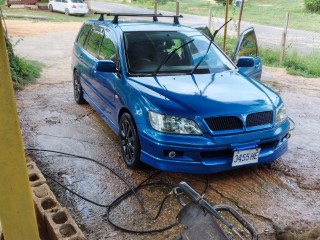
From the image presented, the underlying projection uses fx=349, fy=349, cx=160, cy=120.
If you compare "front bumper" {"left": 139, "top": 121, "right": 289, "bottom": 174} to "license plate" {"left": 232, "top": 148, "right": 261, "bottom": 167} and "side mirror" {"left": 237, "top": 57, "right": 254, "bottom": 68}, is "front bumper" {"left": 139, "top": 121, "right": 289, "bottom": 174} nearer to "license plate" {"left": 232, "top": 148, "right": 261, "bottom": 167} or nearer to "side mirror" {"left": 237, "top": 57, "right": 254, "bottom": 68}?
"license plate" {"left": 232, "top": 148, "right": 261, "bottom": 167}

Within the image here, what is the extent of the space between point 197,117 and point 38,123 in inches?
127

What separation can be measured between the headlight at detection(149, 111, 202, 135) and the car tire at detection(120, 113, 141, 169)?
0.39 meters

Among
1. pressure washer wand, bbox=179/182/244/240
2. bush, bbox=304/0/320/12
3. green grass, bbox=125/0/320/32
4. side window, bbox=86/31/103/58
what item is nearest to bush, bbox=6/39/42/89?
side window, bbox=86/31/103/58

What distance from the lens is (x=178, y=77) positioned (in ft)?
14.1

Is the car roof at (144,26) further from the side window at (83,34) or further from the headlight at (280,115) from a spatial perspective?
the headlight at (280,115)

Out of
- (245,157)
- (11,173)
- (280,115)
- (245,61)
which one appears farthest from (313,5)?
(11,173)

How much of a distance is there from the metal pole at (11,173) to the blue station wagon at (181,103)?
5.29 ft

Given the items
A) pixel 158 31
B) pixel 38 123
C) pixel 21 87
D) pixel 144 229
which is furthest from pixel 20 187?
pixel 21 87

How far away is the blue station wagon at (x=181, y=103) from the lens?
3576 mm

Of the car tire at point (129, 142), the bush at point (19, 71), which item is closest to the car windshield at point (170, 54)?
the car tire at point (129, 142)

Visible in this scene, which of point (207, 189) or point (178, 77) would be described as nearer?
point (207, 189)

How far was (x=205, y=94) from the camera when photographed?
388 centimetres

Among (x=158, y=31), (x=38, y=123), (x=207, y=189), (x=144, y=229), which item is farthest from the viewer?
(x=38, y=123)

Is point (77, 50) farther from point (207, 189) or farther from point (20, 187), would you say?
point (20, 187)
